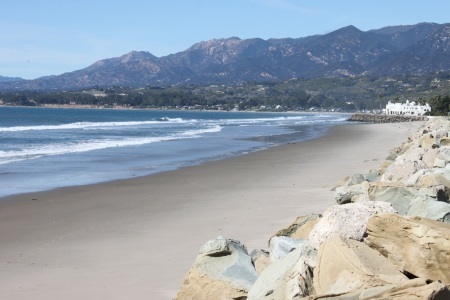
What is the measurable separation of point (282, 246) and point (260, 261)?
379mm

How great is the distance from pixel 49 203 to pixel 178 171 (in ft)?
23.5

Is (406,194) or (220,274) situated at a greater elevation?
(406,194)

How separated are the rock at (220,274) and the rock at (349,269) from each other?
2.96 ft

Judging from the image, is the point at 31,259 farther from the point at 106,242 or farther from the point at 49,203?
the point at 49,203

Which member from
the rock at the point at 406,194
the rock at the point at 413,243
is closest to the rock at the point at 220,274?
the rock at the point at 413,243

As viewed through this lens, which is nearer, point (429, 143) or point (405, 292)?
point (405, 292)

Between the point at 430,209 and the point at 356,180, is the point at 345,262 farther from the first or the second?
the point at 356,180

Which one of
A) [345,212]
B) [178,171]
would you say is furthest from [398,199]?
[178,171]

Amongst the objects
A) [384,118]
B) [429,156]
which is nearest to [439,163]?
[429,156]

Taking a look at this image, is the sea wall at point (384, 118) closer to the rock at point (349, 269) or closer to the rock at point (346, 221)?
the rock at point (346, 221)

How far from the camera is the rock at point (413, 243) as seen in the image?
5375 mm

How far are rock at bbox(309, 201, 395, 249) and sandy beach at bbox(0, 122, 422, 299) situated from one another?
5.99 feet

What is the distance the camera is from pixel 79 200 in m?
14.5

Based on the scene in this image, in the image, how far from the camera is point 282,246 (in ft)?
20.6
